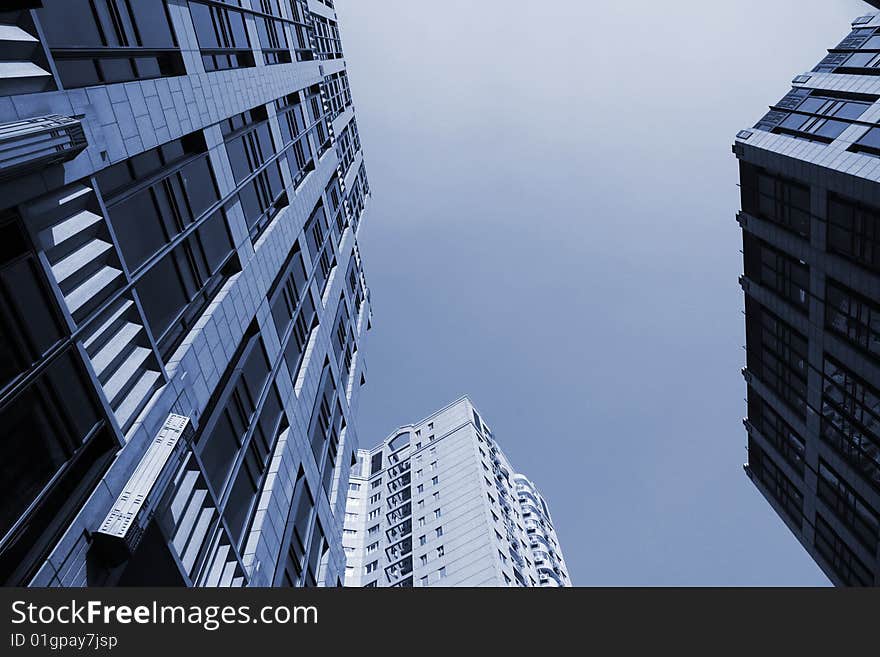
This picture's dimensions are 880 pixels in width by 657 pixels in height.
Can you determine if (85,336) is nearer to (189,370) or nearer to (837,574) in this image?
(189,370)

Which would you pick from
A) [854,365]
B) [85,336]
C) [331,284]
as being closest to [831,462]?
[854,365]

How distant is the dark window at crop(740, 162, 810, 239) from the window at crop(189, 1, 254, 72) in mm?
27698

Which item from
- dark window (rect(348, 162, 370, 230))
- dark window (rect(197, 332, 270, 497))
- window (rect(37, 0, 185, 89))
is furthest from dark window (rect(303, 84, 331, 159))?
dark window (rect(197, 332, 270, 497))

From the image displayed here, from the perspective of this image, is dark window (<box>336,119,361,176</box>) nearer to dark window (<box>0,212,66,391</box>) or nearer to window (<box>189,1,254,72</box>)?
window (<box>189,1,254,72</box>)

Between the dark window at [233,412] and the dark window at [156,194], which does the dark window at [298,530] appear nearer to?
the dark window at [233,412]

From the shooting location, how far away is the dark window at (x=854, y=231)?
2456cm

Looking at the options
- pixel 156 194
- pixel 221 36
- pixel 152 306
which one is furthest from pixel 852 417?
pixel 221 36

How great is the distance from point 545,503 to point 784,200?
3240 inches

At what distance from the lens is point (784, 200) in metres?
30.9

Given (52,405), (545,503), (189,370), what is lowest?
(545,503)

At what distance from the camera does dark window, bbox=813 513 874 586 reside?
30919 millimetres

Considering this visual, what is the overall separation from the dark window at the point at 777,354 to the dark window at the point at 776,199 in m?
5.87

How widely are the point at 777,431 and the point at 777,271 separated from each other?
11.5 m

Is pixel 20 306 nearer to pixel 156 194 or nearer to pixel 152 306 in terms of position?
pixel 152 306
